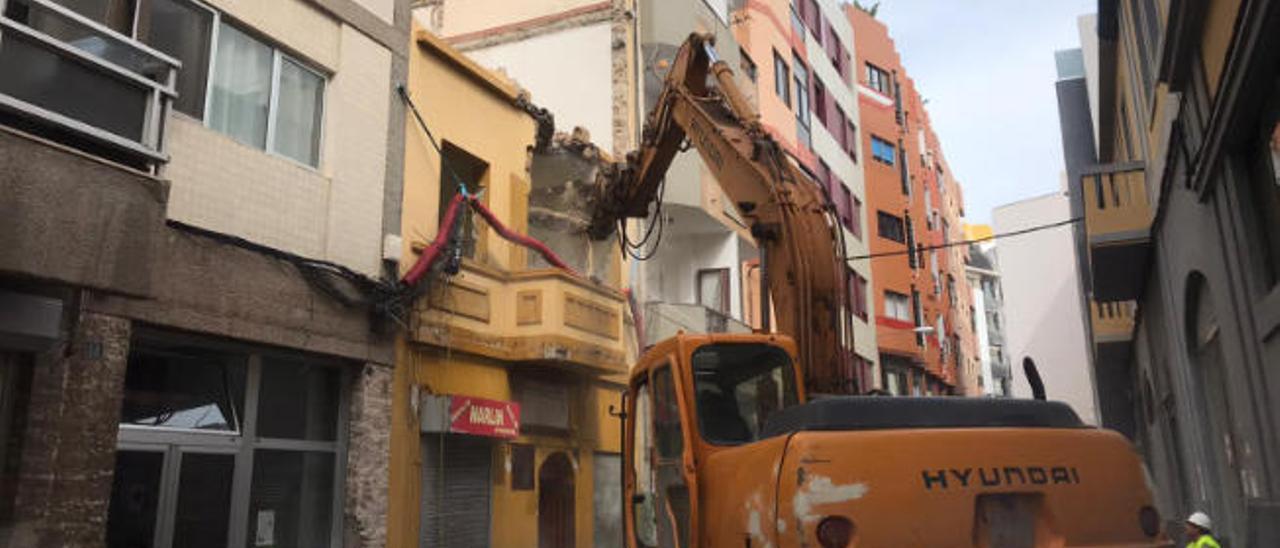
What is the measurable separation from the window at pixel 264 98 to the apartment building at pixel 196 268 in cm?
2

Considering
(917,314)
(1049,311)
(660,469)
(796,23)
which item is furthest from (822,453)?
(1049,311)

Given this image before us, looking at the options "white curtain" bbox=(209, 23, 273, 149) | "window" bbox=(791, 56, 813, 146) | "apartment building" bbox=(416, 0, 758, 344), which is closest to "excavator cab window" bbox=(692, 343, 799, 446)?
"white curtain" bbox=(209, 23, 273, 149)

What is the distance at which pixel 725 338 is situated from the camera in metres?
6.64

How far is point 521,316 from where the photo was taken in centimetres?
1377

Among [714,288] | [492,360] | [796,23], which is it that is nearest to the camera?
[492,360]

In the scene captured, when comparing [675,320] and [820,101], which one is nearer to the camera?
[675,320]

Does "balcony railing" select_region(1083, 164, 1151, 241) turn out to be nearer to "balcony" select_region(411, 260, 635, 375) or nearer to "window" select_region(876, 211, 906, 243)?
"balcony" select_region(411, 260, 635, 375)

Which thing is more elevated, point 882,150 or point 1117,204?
point 882,150

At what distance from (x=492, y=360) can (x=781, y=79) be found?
17364 millimetres

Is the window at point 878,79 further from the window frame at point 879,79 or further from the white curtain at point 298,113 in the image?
the white curtain at point 298,113

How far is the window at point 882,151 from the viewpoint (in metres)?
38.8

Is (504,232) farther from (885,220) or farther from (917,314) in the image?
(917,314)

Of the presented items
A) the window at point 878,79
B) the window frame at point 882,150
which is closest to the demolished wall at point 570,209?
the window frame at point 882,150

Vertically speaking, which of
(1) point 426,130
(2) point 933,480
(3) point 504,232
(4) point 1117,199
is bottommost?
(2) point 933,480
